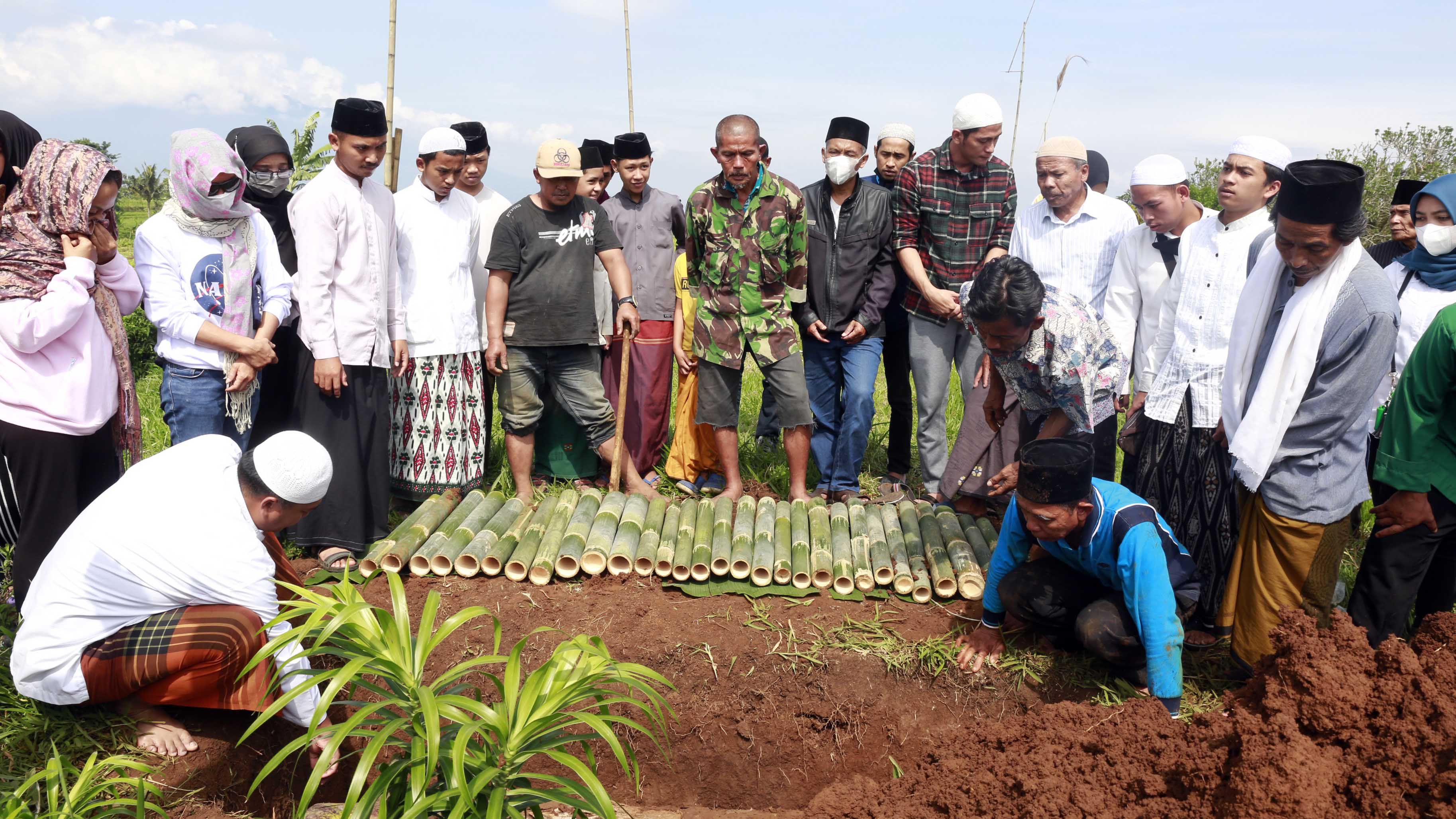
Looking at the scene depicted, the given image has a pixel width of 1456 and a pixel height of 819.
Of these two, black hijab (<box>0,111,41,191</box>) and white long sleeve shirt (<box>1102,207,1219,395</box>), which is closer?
black hijab (<box>0,111,41,191</box>)

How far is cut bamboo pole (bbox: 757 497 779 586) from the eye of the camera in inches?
181

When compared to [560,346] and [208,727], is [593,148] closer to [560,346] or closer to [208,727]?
[560,346]

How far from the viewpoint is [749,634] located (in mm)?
4281

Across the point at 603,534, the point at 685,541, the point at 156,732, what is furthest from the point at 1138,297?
the point at 156,732

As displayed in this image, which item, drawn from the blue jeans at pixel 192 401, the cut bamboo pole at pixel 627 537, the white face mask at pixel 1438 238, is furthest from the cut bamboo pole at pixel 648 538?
the white face mask at pixel 1438 238

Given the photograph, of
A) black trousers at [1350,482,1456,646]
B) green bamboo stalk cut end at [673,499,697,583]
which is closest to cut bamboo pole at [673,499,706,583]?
green bamboo stalk cut end at [673,499,697,583]

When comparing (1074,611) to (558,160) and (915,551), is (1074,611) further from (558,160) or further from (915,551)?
(558,160)

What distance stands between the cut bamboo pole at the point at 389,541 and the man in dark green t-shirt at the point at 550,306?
51 centimetres

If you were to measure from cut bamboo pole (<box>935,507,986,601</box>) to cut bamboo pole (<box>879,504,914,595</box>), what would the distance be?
0.67 feet

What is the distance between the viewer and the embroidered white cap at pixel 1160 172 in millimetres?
4637

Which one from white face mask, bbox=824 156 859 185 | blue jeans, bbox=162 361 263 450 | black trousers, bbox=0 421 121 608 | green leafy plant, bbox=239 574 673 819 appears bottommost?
green leafy plant, bbox=239 574 673 819

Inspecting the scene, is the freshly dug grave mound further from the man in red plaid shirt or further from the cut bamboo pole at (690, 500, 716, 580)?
the man in red plaid shirt

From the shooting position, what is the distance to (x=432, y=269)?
5070 millimetres

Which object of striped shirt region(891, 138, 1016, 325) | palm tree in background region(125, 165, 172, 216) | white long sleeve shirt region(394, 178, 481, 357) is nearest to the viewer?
white long sleeve shirt region(394, 178, 481, 357)
